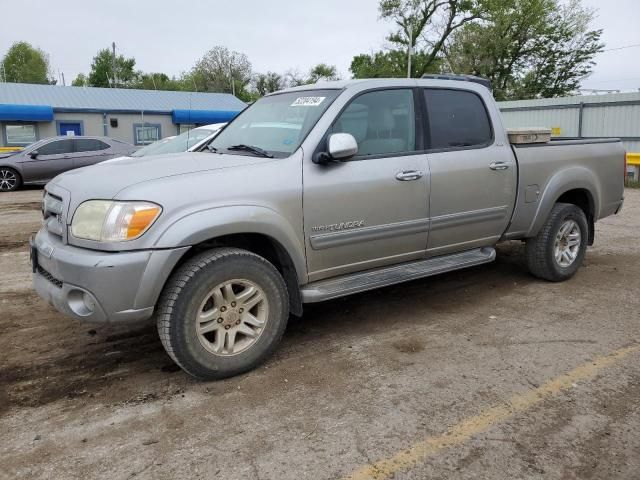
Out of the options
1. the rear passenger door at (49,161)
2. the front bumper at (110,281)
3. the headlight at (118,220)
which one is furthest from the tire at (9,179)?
the headlight at (118,220)

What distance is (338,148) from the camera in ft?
11.9

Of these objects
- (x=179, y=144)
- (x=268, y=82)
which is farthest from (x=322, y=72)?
(x=179, y=144)

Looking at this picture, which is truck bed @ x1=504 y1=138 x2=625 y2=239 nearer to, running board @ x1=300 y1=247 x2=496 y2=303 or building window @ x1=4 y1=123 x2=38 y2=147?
running board @ x1=300 y1=247 x2=496 y2=303

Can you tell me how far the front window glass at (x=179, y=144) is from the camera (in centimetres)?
809

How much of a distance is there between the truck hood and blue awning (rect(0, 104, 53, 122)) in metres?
24.6

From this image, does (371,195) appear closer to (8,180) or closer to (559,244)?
(559,244)

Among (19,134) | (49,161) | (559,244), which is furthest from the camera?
(19,134)

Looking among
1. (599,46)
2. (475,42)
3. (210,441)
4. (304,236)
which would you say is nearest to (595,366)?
(304,236)

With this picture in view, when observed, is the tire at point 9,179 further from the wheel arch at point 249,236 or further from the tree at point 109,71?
the tree at point 109,71

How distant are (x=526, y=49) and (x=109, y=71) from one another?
177ft

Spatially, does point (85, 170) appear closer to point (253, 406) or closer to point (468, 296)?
point (253, 406)

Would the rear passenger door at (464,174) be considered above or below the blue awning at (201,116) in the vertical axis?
below

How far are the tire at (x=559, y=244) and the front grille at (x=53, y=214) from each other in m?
4.19

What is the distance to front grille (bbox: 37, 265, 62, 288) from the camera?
3.28m
